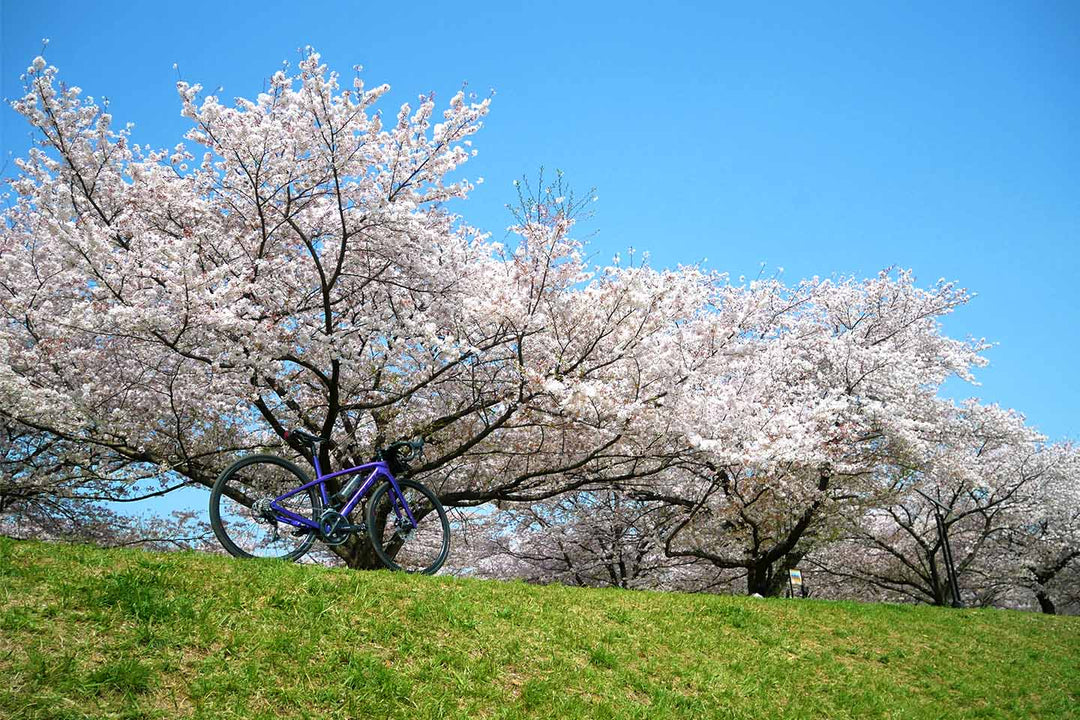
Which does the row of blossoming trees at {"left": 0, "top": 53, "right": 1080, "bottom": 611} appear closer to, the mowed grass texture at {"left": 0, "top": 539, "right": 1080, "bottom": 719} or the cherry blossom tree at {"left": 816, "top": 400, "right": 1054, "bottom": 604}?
the mowed grass texture at {"left": 0, "top": 539, "right": 1080, "bottom": 719}

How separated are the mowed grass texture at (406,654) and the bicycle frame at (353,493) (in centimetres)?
72

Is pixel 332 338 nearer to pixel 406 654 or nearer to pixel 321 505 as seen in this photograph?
pixel 321 505

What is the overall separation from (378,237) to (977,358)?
19.4m

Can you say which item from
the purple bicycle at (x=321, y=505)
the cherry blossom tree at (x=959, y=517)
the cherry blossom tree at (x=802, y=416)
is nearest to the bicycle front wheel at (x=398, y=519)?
the purple bicycle at (x=321, y=505)

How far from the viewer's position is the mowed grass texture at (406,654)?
14.6 ft

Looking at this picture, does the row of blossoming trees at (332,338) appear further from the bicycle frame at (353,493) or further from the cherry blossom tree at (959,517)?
the cherry blossom tree at (959,517)

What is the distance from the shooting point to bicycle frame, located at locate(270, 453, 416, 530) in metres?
7.47

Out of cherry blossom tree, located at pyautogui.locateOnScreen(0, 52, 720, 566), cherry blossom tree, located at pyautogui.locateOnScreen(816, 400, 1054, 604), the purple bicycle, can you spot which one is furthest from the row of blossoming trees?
cherry blossom tree, located at pyautogui.locateOnScreen(816, 400, 1054, 604)

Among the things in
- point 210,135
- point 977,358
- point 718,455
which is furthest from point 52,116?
point 977,358

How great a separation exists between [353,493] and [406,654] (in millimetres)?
2992

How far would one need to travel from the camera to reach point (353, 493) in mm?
8141

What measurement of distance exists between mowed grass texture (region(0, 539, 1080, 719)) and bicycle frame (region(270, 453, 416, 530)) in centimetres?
72

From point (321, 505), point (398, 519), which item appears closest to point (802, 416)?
point (398, 519)

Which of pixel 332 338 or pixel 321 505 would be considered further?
pixel 332 338
